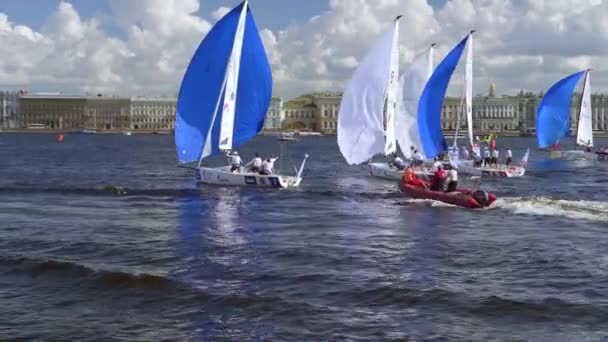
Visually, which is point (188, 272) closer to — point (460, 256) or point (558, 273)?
point (460, 256)

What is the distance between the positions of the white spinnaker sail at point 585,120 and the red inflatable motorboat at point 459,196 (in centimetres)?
3270

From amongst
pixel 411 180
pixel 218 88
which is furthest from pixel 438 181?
pixel 218 88

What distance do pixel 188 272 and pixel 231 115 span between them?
15.6 meters

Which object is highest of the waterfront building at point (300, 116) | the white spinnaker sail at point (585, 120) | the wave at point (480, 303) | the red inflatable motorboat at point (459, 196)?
the waterfront building at point (300, 116)

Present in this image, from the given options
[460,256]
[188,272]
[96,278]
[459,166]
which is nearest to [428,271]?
[460,256]

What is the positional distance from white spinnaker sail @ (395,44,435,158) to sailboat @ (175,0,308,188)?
7.93 meters

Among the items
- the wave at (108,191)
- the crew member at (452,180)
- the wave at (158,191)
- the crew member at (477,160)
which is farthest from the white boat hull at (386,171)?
the wave at (108,191)

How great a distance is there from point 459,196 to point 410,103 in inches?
521

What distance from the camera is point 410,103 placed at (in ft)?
118

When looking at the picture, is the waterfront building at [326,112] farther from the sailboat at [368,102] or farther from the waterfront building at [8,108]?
the sailboat at [368,102]

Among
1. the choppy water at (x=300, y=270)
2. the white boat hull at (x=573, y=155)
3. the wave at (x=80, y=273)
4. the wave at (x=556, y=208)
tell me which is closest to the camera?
the choppy water at (x=300, y=270)

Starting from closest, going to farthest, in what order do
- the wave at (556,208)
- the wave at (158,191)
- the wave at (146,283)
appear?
the wave at (146,283) → the wave at (556,208) → the wave at (158,191)

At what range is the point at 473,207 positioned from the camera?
74.7 feet

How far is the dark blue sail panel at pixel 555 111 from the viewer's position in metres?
50.5
